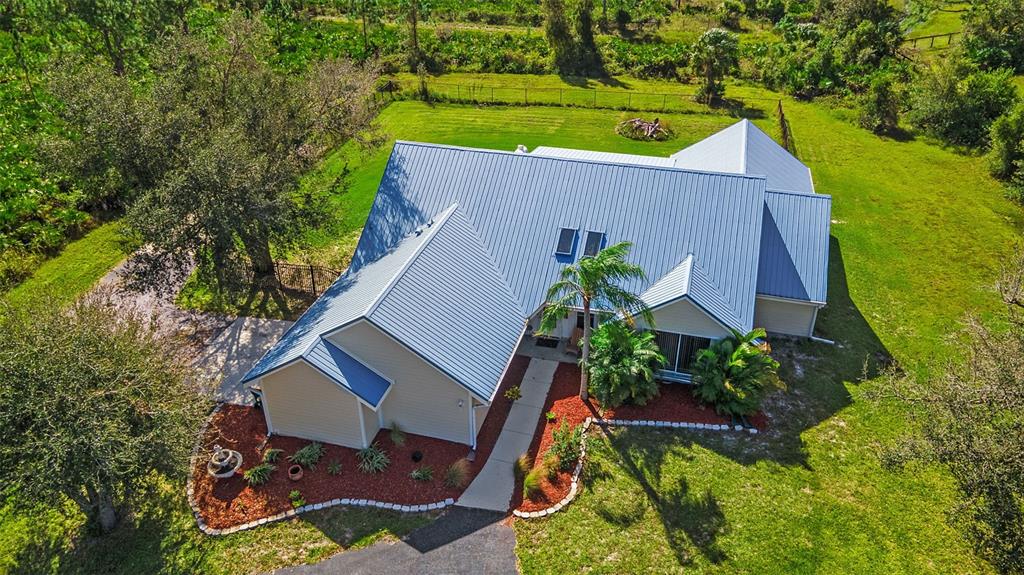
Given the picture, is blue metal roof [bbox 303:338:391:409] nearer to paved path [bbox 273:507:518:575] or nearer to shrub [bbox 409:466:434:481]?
shrub [bbox 409:466:434:481]

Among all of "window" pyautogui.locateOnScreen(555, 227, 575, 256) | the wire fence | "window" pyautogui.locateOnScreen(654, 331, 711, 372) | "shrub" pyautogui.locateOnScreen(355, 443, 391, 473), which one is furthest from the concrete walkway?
the wire fence

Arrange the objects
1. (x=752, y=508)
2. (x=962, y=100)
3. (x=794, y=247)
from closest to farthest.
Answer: (x=752, y=508) → (x=794, y=247) → (x=962, y=100)

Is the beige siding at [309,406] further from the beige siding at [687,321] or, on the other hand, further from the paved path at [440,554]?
the beige siding at [687,321]

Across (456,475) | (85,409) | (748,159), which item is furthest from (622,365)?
(85,409)

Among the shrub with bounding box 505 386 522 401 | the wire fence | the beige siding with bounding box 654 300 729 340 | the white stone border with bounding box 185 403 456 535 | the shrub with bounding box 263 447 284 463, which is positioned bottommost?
the white stone border with bounding box 185 403 456 535

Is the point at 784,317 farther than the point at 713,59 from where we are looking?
No

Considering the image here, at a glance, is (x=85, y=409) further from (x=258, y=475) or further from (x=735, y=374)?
(x=735, y=374)
